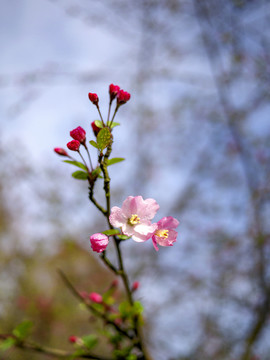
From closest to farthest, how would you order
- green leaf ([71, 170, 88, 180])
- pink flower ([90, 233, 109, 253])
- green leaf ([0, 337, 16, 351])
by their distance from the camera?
1. pink flower ([90, 233, 109, 253])
2. green leaf ([71, 170, 88, 180])
3. green leaf ([0, 337, 16, 351])

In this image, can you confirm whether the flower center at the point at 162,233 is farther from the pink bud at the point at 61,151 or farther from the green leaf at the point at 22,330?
the green leaf at the point at 22,330

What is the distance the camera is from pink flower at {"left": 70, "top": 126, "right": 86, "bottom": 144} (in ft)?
2.38

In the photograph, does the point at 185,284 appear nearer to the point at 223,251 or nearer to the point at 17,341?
the point at 223,251

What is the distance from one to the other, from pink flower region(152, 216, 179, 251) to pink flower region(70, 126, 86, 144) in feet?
0.91

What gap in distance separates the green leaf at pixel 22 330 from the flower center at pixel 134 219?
1.80ft

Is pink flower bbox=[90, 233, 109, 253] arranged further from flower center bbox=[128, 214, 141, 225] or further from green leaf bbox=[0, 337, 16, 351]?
green leaf bbox=[0, 337, 16, 351]

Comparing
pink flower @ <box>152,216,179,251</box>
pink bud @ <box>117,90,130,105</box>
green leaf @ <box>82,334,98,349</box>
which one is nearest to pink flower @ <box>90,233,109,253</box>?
pink flower @ <box>152,216,179,251</box>

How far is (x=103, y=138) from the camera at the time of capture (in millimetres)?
689

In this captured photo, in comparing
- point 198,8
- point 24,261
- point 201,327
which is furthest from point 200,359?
point 24,261

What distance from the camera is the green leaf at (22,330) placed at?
0.94 m

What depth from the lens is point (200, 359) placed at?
277cm

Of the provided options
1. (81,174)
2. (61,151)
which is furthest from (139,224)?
(61,151)

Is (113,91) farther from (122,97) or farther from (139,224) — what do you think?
(139,224)

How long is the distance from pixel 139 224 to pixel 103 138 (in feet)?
0.72
